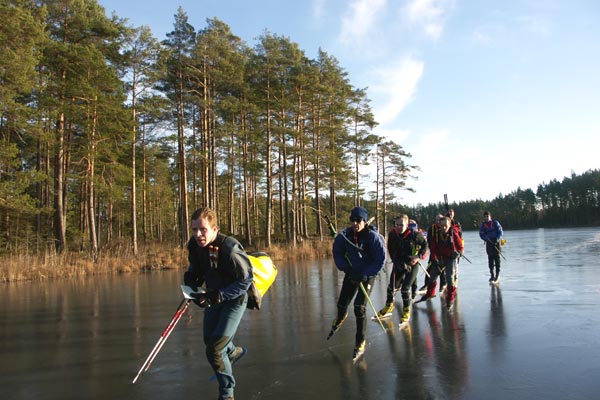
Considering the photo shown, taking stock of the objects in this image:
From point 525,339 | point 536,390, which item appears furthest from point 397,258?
point 536,390

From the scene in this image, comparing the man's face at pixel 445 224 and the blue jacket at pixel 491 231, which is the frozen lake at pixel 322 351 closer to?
the man's face at pixel 445 224

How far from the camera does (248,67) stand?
95.6ft

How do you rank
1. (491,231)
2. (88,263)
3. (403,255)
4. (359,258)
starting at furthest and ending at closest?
(88,263) → (491,231) → (403,255) → (359,258)

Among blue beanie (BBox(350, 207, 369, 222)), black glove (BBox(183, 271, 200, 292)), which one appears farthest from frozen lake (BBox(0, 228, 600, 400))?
blue beanie (BBox(350, 207, 369, 222))

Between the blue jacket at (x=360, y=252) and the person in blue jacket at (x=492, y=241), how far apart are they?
739cm

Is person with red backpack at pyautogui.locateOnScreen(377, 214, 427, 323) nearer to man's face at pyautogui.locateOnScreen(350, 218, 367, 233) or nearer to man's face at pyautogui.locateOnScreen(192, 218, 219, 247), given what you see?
man's face at pyautogui.locateOnScreen(350, 218, 367, 233)

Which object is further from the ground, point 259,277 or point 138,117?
point 138,117

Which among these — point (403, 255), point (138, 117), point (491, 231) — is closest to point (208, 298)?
point (403, 255)

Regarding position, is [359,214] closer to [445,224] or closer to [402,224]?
[402,224]

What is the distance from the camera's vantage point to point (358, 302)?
18.1ft

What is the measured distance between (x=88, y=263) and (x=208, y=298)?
17.0 metres

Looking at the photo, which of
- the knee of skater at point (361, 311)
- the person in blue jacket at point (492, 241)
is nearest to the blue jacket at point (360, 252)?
the knee of skater at point (361, 311)

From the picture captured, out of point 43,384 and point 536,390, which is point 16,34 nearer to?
point 43,384

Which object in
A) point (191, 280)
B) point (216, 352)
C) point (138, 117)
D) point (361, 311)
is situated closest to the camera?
point (216, 352)
